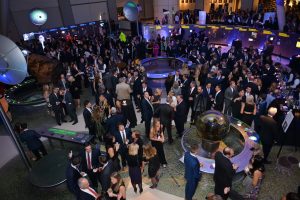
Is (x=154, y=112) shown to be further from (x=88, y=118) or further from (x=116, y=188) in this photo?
(x=116, y=188)

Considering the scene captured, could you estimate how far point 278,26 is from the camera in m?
15.3

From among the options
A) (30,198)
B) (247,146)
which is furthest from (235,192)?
(30,198)

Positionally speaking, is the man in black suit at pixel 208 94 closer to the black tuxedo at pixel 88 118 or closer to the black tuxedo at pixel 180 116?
the black tuxedo at pixel 180 116

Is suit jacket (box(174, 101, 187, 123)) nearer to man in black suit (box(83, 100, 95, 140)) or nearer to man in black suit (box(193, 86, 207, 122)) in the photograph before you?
man in black suit (box(193, 86, 207, 122))

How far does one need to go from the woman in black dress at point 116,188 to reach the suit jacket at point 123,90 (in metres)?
4.55

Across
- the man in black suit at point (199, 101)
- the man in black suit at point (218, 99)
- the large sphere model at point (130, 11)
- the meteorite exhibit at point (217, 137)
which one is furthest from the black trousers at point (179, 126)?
the large sphere model at point (130, 11)

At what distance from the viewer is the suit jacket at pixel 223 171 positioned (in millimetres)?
5133

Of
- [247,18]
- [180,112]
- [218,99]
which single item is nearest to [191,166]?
[180,112]

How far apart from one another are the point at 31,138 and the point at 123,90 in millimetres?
A: 3427

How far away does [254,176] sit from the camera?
5168mm

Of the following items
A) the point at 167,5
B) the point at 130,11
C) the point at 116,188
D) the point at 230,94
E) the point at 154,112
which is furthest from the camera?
the point at 167,5

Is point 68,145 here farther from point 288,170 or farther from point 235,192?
point 288,170

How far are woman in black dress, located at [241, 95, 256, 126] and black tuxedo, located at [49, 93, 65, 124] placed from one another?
6319 millimetres

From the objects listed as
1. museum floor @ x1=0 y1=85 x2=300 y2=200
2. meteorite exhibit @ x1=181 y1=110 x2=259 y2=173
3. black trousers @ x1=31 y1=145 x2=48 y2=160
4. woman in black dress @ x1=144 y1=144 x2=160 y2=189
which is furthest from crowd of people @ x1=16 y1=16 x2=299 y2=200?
black trousers @ x1=31 y1=145 x2=48 y2=160
